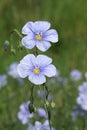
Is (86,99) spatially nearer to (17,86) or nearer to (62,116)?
(62,116)

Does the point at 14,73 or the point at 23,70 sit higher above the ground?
the point at 23,70

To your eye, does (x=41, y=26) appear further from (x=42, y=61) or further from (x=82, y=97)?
(x=82, y=97)

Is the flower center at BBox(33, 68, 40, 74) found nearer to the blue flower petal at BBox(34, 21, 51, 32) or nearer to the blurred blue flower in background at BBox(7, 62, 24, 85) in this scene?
the blue flower petal at BBox(34, 21, 51, 32)

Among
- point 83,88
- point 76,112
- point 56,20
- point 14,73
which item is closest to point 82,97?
point 83,88

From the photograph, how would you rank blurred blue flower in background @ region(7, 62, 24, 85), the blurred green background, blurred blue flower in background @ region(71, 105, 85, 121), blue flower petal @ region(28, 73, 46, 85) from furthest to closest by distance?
the blurred green background < blurred blue flower in background @ region(7, 62, 24, 85) < blurred blue flower in background @ region(71, 105, 85, 121) < blue flower petal @ region(28, 73, 46, 85)

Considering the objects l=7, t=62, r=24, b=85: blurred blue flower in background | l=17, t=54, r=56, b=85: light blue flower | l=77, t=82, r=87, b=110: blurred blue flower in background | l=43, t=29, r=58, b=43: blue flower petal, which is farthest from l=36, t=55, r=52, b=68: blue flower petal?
l=7, t=62, r=24, b=85: blurred blue flower in background

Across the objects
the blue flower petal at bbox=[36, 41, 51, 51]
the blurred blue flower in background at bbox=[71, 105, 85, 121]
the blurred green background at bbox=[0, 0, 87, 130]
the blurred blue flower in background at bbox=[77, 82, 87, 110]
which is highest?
the blue flower petal at bbox=[36, 41, 51, 51]
